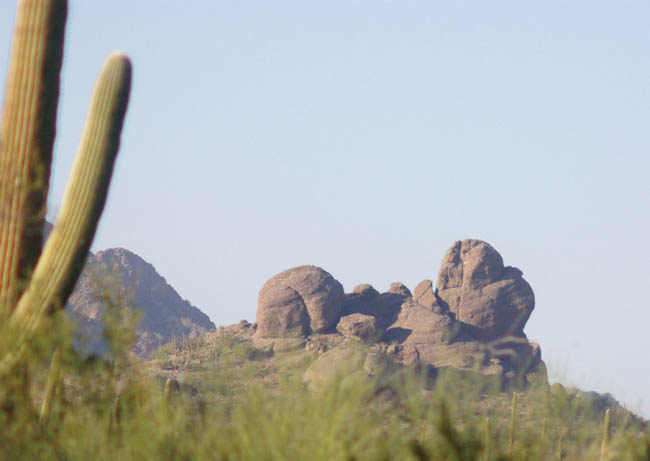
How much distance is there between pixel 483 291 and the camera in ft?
230

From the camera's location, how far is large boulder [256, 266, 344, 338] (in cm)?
6147

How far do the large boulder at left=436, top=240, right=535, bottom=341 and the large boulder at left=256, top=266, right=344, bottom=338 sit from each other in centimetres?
1179

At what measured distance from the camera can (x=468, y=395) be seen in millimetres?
4203

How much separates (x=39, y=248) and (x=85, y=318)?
1020 millimetres

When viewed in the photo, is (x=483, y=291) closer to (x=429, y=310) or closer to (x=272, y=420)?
(x=429, y=310)

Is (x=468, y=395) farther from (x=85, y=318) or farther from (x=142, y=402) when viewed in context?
(x=85, y=318)

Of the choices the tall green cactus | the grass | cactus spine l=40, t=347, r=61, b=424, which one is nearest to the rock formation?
the tall green cactus

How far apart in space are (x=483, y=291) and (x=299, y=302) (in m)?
17.4

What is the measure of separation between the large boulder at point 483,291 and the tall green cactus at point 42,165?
6349 cm

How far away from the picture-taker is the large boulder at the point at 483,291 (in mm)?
69500

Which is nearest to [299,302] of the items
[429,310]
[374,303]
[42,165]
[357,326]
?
[357,326]

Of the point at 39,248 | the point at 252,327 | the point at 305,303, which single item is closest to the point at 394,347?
the point at 305,303

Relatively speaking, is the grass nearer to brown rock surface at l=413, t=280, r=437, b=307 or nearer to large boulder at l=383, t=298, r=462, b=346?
large boulder at l=383, t=298, r=462, b=346

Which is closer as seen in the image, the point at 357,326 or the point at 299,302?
the point at 357,326
